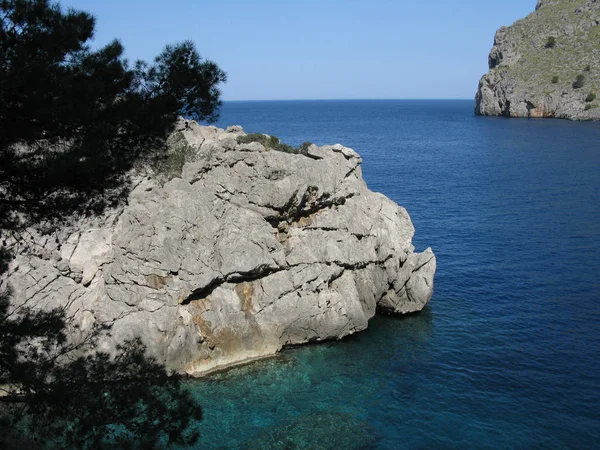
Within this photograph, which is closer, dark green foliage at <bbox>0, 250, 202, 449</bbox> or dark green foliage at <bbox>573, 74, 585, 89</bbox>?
dark green foliage at <bbox>0, 250, 202, 449</bbox>

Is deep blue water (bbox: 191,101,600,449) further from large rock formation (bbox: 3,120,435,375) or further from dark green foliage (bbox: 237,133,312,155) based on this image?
dark green foliage (bbox: 237,133,312,155)

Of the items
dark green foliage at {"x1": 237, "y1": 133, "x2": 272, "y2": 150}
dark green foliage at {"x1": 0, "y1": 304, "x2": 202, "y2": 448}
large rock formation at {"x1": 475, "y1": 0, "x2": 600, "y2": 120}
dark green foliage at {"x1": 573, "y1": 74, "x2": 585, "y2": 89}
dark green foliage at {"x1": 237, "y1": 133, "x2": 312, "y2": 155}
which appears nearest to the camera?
dark green foliage at {"x1": 0, "y1": 304, "x2": 202, "y2": 448}

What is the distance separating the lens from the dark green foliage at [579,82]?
5325 inches

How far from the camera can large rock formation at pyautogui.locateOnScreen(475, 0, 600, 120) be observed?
136250mm

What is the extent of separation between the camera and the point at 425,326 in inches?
1216

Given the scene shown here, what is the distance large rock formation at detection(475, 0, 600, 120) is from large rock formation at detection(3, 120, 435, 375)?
4854 inches

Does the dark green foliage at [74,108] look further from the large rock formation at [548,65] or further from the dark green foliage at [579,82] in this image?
the dark green foliage at [579,82]

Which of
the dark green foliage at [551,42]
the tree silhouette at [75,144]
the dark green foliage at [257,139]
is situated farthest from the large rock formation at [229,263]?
the dark green foliage at [551,42]

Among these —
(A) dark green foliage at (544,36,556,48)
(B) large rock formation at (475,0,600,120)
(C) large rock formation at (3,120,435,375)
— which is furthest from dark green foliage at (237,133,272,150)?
(A) dark green foliage at (544,36,556,48)

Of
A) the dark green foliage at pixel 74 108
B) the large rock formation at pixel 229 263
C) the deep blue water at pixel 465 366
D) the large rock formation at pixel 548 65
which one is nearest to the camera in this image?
the dark green foliage at pixel 74 108

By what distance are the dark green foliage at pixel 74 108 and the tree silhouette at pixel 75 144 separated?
23mm

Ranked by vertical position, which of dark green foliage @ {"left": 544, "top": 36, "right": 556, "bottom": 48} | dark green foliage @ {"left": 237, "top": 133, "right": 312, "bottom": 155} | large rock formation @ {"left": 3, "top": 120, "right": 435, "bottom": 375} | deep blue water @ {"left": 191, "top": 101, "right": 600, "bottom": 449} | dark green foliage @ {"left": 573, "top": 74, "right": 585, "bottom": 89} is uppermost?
dark green foliage @ {"left": 544, "top": 36, "right": 556, "bottom": 48}

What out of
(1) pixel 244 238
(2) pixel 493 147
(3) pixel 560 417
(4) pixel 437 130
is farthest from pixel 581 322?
(4) pixel 437 130

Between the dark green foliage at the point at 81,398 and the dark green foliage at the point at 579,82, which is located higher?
the dark green foliage at the point at 579,82
